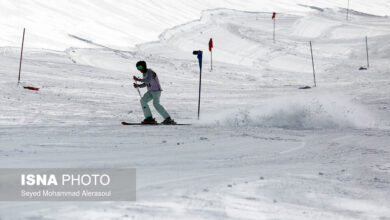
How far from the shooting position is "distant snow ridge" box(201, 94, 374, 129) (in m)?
10.9

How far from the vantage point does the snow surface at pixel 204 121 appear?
5.26 m

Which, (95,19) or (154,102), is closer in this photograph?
(154,102)

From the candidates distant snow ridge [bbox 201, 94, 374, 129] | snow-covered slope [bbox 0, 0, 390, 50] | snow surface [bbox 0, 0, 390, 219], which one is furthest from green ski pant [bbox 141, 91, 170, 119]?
snow-covered slope [bbox 0, 0, 390, 50]

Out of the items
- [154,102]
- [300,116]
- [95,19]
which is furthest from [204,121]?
[95,19]

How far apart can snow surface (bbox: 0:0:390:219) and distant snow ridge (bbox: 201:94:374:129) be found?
0.04 metres

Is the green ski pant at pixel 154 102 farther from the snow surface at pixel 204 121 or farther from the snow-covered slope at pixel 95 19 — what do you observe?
the snow-covered slope at pixel 95 19

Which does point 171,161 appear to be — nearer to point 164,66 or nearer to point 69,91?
point 69,91

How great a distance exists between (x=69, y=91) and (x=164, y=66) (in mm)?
8032

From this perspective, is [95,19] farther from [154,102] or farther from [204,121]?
[154,102]

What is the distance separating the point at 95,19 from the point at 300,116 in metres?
23.2

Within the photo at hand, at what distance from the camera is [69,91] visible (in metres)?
16.2

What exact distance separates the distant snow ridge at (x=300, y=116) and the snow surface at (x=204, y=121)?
0.04 m

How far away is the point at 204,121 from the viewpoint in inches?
461

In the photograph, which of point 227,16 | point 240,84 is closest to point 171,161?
point 240,84
